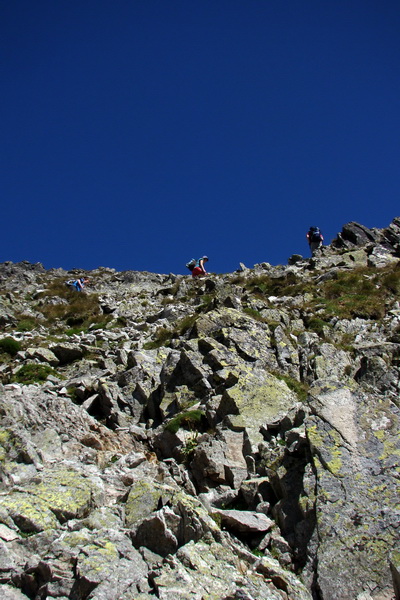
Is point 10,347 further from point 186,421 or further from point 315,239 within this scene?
point 315,239

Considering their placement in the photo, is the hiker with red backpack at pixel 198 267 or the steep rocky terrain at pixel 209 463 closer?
the steep rocky terrain at pixel 209 463

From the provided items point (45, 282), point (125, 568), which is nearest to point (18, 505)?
point (125, 568)

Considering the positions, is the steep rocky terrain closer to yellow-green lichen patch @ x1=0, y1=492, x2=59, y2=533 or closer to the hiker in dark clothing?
yellow-green lichen patch @ x1=0, y1=492, x2=59, y2=533

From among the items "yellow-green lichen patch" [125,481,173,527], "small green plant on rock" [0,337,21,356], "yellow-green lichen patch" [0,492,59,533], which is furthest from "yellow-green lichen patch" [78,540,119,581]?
"small green plant on rock" [0,337,21,356]

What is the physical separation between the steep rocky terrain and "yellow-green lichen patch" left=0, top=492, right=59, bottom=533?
0.09 ft

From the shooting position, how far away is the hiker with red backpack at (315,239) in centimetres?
4625

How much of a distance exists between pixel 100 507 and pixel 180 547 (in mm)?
1975

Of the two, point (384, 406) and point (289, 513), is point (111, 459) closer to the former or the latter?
point (289, 513)

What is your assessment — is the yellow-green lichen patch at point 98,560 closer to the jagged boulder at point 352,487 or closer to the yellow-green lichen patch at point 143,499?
the yellow-green lichen patch at point 143,499

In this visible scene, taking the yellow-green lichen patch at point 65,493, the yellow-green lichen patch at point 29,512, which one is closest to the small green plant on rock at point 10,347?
the yellow-green lichen patch at point 65,493

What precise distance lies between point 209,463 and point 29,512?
413cm

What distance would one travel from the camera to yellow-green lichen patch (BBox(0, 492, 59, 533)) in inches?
279

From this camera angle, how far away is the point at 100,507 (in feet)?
26.3

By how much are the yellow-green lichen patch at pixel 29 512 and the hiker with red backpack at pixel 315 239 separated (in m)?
41.8
